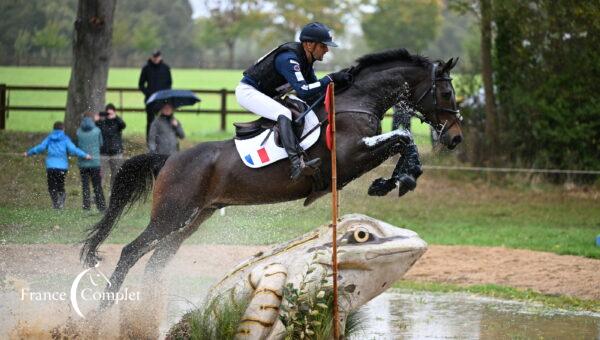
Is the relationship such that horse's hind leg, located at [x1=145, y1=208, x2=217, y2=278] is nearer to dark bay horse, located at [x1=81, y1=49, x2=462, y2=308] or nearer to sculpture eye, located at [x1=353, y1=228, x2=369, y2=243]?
dark bay horse, located at [x1=81, y1=49, x2=462, y2=308]

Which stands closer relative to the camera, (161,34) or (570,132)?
(570,132)

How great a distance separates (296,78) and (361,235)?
1626mm

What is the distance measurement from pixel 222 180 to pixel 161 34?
46383mm

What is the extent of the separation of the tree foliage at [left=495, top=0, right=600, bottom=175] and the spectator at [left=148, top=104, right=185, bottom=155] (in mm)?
6691

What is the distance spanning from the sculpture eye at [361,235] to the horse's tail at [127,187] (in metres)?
2.39

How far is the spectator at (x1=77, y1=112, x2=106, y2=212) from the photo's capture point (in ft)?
43.9

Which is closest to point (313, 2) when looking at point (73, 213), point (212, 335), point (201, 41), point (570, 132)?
point (201, 41)

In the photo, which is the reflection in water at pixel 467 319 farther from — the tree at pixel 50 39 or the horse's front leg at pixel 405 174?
the tree at pixel 50 39

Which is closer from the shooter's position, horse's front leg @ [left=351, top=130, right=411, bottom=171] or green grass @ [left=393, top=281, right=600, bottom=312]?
horse's front leg @ [left=351, top=130, right=411, bottom=171]

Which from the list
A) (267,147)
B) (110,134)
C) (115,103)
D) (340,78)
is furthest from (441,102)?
(115,103)

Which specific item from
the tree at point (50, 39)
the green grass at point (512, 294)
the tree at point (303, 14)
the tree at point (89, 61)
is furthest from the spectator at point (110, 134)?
the tree at point (303, 14)

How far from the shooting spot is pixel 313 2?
6588 cm

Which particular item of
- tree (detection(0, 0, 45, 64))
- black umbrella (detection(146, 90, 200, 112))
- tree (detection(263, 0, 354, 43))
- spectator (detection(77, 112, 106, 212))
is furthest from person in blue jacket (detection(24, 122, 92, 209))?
tree (detection(263, 0, 354, 43))

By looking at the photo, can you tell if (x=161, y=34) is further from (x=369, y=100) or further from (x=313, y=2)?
(x=369, y=100)
